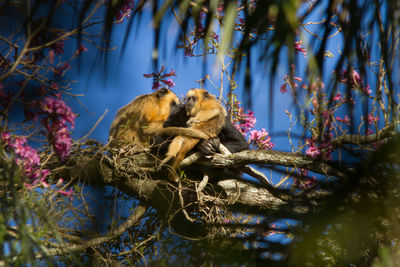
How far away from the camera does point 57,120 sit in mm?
2014

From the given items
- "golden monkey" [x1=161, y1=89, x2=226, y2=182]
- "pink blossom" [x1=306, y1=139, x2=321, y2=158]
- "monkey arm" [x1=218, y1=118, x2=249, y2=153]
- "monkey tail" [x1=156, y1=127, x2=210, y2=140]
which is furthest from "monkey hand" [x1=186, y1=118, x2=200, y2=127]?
"pink blossom" [x1=306, y1=139, x2=321, y2=158]

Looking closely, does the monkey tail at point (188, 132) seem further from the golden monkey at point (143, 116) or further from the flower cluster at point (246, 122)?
the flower cluster at point (246, 122)

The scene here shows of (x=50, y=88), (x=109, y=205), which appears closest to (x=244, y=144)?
(x=109, y=205)

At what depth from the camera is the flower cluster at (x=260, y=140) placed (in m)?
4.72

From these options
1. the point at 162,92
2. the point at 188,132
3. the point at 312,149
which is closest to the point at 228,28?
the point at 312,149

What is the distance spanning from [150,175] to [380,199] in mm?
2546

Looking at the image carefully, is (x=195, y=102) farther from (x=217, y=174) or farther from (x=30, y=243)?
(x=30, y=243)

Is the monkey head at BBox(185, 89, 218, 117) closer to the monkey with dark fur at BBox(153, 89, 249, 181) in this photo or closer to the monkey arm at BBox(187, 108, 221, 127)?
the monkey with dark fur at BBox(153, 89, 249, 181)

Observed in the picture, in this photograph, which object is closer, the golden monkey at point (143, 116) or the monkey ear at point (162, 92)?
the golden monkey at point (143, 116)

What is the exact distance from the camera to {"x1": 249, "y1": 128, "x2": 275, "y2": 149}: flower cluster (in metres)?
4.72

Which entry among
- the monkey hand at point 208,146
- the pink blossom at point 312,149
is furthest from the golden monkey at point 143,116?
the pink blossom at point 312,149

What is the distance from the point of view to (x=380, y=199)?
49.7 inches

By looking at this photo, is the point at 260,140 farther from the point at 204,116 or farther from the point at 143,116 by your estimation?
the point at 143,116

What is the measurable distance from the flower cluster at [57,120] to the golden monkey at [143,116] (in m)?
2.35
